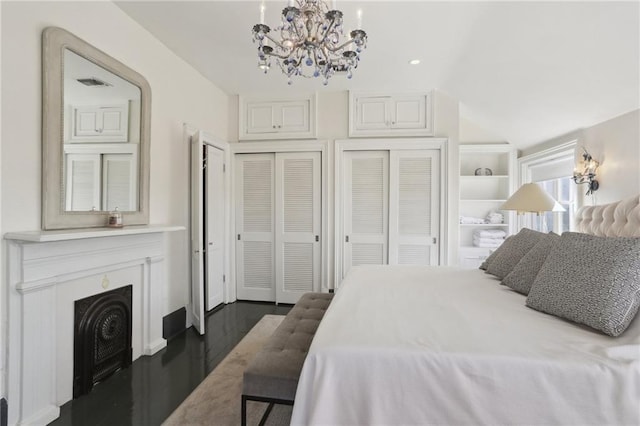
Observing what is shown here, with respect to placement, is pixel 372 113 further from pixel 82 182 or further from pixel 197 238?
pixel 82 182

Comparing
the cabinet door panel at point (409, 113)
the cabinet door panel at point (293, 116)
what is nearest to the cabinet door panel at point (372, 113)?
the cabinet door panel at point (409, 113)

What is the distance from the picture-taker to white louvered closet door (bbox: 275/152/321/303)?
3.80 meters

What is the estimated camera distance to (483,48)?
2.55m

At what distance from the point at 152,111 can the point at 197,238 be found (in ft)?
3.90

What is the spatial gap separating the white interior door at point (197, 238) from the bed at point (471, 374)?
6.40 ft

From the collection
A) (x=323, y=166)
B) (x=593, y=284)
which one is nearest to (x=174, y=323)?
(x=323, y=166)

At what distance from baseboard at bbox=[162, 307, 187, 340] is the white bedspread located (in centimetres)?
207

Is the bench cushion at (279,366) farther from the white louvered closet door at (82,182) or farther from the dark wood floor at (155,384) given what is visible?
the white louvered closet door at (82,182)

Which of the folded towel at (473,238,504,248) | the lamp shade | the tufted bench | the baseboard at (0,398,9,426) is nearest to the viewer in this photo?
the tufted bench

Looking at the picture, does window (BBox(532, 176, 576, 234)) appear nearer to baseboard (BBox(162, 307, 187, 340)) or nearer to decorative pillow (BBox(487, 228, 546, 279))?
decorative pillow (BBox(487, 228, 546, 279))

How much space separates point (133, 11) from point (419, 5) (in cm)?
212

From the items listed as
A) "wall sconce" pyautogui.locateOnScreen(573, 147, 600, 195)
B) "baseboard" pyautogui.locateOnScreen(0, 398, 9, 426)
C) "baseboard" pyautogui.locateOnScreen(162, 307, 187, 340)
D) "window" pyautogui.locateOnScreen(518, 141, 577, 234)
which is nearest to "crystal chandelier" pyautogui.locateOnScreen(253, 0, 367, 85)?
"baseboard" pyautogui.locateOnScreen(0, 398, 9, 426)

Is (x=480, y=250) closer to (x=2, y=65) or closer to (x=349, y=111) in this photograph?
(x=349, y=111)

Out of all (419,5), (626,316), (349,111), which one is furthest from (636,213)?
(349,111)
